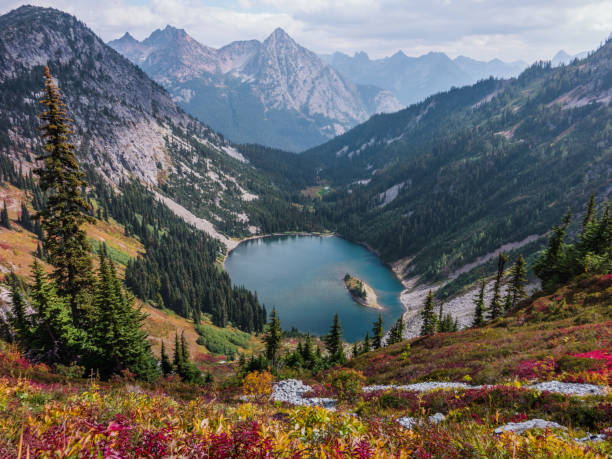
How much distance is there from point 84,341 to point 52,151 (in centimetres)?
1590

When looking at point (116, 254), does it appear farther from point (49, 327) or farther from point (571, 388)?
point (571, 388)

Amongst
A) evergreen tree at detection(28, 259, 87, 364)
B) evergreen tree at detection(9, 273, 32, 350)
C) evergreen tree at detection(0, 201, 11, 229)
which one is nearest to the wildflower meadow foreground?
evergreen tree at detection(28, 259, 87, 364)

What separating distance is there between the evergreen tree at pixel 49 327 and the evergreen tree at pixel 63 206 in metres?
1.26

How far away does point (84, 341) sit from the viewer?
89.0ft

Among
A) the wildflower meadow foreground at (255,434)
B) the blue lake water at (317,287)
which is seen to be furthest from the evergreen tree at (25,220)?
the wildflower meadow foreground at (255,434)

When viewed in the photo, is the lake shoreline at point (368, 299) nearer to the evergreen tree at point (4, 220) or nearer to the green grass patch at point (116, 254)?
the green grass patch at point (116, 254)

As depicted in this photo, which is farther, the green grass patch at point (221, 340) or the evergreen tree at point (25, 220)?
the evergreen tree at point (25, 220)

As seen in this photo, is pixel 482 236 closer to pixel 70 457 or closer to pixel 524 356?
pixel 524 356

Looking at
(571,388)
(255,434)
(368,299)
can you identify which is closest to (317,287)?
(368,299)

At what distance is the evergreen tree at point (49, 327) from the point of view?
25.8 m

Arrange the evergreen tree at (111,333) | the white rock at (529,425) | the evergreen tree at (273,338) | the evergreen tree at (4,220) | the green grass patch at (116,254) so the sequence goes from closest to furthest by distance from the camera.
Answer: the white rock at (529,425), the evergreen tree at (111,333), the evergreen tree at (273,338), the evergreen tree at (4,220), the green grass patch at (116,254)

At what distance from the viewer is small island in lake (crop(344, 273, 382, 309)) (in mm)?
134500

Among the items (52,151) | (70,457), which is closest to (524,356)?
(70,457)

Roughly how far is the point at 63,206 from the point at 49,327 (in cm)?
1043
